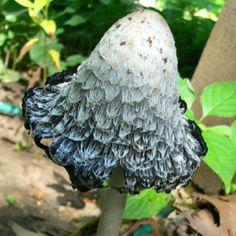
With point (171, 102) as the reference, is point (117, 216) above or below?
below

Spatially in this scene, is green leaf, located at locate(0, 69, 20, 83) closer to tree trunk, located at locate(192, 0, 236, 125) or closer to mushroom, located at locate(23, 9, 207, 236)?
tree trunk, located at locate(192, 0, 236, 125)

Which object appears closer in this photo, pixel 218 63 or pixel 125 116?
pixel 125 116

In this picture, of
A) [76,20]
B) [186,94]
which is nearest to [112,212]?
[186,94]

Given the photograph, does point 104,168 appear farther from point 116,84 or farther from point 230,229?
point 230,229

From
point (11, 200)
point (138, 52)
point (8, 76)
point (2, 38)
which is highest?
point (138, 52)

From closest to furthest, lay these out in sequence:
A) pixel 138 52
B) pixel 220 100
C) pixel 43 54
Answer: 1. pixel 138 52
2. pixel 220 100
3. pixel 43 54

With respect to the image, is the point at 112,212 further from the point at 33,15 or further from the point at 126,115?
the point at 33,15

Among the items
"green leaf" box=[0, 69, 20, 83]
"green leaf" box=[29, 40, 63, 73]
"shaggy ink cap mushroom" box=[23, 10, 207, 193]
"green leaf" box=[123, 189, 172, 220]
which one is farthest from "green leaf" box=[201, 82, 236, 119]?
"green leaf" box=[0, 69, 20, 83]

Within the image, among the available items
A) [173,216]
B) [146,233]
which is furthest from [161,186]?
[173,216]
